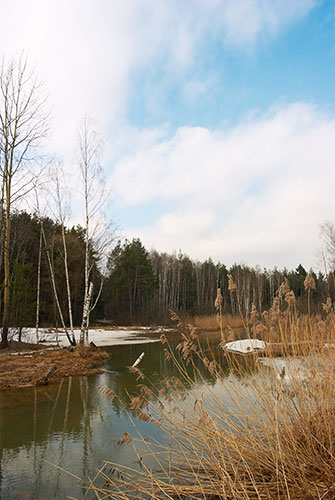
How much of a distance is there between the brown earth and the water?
546 millimetres

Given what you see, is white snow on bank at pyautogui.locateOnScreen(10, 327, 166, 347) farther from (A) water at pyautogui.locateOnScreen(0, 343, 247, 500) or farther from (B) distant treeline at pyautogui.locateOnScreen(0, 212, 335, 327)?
(A) water at pyautogui.locateOnScreen(0, 343, 247, 500)

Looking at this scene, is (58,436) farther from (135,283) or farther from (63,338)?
(135,283)

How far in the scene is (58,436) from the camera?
186 inches

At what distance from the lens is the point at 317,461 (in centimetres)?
252

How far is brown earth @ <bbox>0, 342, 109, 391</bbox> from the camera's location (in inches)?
318

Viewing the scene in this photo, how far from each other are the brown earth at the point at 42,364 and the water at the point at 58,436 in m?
0.55

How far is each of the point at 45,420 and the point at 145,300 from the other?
129 ft

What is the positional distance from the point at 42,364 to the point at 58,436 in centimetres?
550

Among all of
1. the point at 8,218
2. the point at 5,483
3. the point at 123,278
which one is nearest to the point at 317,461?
the point at 5,483

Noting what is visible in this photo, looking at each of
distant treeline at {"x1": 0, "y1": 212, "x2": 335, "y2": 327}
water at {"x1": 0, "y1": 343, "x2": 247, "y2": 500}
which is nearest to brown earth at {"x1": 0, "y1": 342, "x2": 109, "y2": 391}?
water at {"x1": 0, "y1": 343, "x2": 247, "y2": 500}

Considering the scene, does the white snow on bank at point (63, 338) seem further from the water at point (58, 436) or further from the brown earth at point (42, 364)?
the water at point (58, 436)

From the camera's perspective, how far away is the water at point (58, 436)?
344cm

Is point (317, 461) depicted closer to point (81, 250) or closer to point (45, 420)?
point (45, 420)

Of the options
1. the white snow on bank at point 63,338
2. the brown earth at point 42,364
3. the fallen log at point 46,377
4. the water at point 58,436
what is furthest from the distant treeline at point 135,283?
the water at point 58,436
